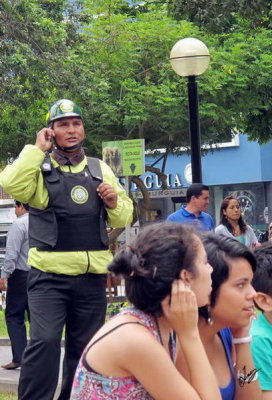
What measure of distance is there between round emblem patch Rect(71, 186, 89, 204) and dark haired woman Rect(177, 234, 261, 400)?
2038 millimetres

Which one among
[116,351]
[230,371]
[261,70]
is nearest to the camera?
[116,351]

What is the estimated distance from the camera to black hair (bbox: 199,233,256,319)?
341cm

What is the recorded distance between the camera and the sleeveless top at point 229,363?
3469mm

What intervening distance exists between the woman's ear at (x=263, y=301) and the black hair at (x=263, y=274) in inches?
0.7

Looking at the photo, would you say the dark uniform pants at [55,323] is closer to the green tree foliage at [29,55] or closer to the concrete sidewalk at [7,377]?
the concrete sidewalk at [7,377]

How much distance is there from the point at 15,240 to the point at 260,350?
231 inches

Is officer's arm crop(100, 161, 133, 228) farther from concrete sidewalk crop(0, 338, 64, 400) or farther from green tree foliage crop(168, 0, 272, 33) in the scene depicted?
green tree foliage crop(168, 0, 272, 33)

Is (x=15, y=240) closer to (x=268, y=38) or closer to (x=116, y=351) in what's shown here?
(x=116, y=351)

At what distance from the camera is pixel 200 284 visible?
10.0 ft

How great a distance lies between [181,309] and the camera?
2.96m

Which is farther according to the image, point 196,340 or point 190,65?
point 190,65

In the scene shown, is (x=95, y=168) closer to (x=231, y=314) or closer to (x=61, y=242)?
(x=61, y=242)

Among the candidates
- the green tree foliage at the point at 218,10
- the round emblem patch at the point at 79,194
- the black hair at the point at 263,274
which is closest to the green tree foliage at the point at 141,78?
the green tree foliage at the point at 218,10

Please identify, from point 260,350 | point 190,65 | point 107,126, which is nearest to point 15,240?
point 190,65
